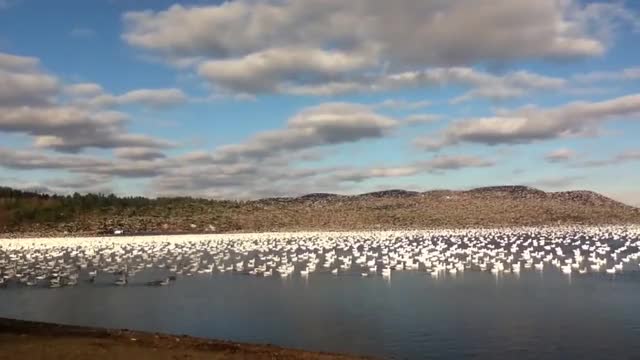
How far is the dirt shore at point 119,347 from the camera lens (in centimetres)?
1589

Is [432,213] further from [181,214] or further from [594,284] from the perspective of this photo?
[594,284]

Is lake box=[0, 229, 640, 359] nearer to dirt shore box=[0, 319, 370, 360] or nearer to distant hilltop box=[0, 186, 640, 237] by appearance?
dirt shore box=[0, 319, 370, 360]

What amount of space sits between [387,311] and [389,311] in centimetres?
8

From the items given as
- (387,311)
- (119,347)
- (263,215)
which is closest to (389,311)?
(387,311)

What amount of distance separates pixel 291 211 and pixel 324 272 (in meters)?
119

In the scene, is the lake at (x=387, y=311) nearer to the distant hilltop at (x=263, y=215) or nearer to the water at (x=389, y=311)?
the water at (x=389, y=311)

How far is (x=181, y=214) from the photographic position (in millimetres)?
144500

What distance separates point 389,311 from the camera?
89.6 feet

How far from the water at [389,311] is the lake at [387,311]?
0.14ft

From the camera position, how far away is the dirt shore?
15891 mm

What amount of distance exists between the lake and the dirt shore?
325cm

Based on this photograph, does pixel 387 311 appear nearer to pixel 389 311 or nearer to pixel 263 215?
pixel 389 311

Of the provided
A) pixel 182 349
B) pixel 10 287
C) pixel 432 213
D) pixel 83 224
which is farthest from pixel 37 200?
pixel 182 349

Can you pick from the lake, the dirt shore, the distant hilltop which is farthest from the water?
the distant hilltop
